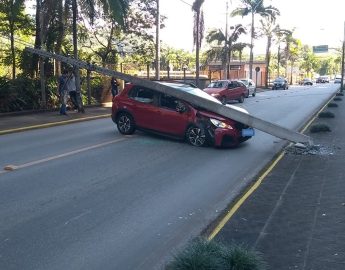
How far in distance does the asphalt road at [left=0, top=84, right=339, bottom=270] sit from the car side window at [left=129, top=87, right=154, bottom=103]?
43.0 inches

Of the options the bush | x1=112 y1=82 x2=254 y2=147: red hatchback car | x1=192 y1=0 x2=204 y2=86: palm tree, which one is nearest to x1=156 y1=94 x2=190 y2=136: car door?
x1=112 y1=82 x2=254 y2=147: red hatchback car

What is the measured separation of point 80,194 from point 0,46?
729 inches

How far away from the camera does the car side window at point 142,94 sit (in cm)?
1336

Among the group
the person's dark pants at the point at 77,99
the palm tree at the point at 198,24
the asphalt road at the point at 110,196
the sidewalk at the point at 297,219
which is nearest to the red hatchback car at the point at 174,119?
the asphalt road at the point at 110,196

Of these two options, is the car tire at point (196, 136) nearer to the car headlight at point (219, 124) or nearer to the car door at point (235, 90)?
the car headlight at point (219, 124)

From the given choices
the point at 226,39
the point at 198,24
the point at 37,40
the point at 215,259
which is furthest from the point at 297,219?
the point at 226,39

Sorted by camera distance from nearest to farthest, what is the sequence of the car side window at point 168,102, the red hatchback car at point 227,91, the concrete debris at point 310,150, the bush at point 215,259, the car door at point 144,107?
the bush at point 215,259 → the concrete debris at point 310,150 → the car side window at point 168,102 → the car door at point 144,107 → the red hatchback car at point 227,91

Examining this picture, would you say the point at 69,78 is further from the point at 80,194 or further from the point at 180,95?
the point at 80,194

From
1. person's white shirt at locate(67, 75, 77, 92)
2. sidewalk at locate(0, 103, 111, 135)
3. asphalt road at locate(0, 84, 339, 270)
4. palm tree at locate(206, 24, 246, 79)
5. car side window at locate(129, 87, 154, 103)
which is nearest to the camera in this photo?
asphalt road at locate(0, 84, 339, 270)

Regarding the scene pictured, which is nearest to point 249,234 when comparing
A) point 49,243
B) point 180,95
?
point 49,243

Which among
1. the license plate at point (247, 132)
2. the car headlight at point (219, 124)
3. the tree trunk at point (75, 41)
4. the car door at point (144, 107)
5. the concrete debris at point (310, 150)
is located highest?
the tree trunk at point (75, 41)

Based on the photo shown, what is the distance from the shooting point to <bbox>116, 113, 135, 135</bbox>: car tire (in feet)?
45.2

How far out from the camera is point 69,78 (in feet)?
64.5

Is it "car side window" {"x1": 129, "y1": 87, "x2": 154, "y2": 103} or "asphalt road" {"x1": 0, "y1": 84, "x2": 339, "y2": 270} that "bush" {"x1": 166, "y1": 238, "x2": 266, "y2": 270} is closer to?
"asphalt road" {"x1": 0, "y1": 84, "x2": 339, "y2": 270}
